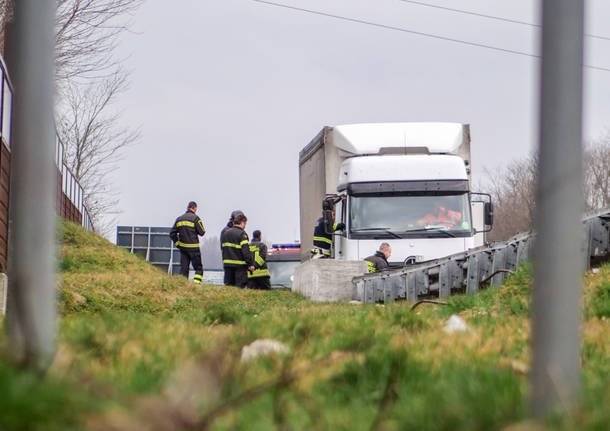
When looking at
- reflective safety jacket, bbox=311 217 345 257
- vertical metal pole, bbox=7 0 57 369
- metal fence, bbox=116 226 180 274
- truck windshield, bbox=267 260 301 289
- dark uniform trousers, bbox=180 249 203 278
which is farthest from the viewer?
metal fence, bbox=116 226 180 274

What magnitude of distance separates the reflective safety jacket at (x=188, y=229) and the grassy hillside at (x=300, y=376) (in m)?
16.1

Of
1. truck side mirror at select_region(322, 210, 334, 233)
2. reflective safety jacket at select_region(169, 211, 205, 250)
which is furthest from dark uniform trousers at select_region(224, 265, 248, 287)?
truck side mirror at select_region(322, 210, 334, 233)

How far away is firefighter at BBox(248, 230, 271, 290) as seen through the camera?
80.8ft

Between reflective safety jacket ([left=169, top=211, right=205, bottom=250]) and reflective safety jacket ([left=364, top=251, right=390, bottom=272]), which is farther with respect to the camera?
reflective safety jacket ([left=169, top=211, right=205, bottom=250])

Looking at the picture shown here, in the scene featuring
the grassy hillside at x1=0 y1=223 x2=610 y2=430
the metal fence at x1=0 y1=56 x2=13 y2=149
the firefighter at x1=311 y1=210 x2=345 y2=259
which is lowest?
the grassy hillside at x1=0 y1=223 x2=610 y2=430

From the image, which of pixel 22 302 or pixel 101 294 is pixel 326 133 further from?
pixel 22 302

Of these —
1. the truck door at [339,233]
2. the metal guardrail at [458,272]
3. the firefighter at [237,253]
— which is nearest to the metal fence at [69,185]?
the firefighter at [237,253]

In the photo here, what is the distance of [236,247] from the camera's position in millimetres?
23906

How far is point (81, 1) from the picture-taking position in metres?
35.5

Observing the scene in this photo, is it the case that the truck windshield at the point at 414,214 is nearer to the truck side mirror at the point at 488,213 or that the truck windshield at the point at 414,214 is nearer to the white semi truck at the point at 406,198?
the white semi truck at the point at 406,198

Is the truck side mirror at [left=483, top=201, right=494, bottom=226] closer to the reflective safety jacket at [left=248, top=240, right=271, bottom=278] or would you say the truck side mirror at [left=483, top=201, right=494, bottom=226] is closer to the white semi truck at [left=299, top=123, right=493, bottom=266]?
the white semi truck at [left=299, top=123, right=493, bottom=266]

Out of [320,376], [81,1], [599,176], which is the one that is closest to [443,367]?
[320,376]

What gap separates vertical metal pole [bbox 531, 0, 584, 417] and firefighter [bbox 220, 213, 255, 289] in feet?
69.7

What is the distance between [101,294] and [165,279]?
372 centimetres
